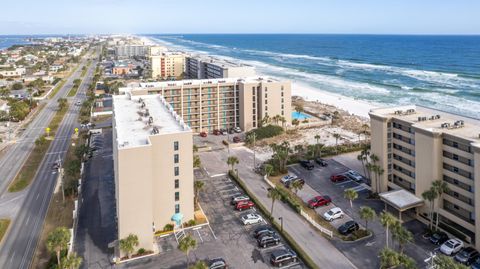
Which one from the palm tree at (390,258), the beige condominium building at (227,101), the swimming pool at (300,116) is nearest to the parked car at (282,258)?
the palm tree at (390,258)

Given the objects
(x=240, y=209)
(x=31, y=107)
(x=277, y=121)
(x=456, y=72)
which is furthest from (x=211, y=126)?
(x=456, y=72)

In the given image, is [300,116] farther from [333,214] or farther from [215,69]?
[333,214]

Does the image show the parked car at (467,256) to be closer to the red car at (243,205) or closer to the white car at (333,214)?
the white car at (333,214)

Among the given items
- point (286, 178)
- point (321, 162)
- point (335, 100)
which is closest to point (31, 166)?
point (286, 178)

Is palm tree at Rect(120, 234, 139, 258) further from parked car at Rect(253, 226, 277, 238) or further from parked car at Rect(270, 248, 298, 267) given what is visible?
parked car at Rect(270, 248, 298, 267)

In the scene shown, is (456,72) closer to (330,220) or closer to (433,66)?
(433,66)

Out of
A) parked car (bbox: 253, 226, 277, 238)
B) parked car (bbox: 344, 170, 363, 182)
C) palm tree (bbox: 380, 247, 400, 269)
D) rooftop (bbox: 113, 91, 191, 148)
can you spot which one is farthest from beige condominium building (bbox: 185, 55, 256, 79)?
palm tree (bbox: 380, 247, 400, 269)

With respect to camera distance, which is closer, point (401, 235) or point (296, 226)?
point (401, 235)
